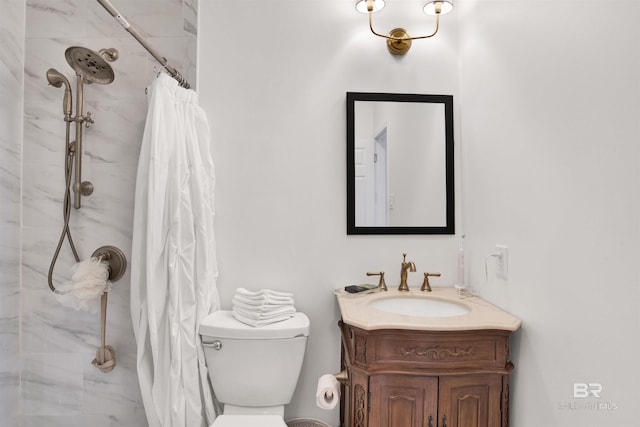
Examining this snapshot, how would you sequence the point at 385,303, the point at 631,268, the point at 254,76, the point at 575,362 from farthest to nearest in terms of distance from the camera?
the point at 254,76 → the point at 385,303 → the point at 575,362 → the point at 631,268

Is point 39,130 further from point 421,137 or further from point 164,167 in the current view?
point 421,137

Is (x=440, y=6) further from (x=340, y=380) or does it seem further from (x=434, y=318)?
(x=340, y=380)

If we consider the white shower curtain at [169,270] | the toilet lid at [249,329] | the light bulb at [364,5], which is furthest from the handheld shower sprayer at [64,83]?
the light bulb at [364,5]

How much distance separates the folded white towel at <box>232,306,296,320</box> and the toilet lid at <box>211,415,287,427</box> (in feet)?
1.30

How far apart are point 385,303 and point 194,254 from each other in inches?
36.7

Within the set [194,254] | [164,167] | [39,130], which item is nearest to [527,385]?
[194,254]

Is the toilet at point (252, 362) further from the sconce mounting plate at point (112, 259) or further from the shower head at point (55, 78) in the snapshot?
the shower head at point (55, 78)

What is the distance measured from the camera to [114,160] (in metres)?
1.81

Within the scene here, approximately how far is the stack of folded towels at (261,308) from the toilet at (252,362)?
0.09 ft

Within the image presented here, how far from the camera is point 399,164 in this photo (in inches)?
70.8

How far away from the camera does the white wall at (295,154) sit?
174 centimetres

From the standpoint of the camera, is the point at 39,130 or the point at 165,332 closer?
the point at 165,332

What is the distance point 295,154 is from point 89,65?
1011 millimetres

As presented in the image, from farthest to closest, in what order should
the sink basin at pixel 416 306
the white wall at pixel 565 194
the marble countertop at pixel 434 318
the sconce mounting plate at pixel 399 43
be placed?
the sconce mounting plate at pixel 399 43 < the sink basin at pixel 416 306 < the marble countertop at pixel 434 318 < the white wall at pixel 565 194
